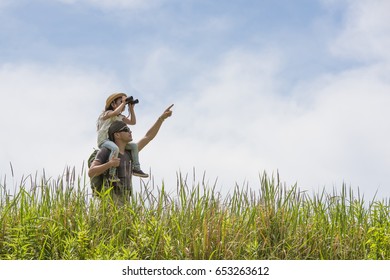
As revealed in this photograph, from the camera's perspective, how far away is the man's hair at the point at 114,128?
8398 mm

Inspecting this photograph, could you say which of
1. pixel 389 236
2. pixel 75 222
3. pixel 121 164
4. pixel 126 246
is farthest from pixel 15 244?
pixel 389 236

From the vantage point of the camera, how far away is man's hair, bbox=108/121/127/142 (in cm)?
840

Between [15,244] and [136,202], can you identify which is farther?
[136,202]

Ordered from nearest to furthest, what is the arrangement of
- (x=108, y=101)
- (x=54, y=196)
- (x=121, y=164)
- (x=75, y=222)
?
(x=75, y=222) < (x=54, y=196) < (x=121, y=164) < (x=108, y=101)

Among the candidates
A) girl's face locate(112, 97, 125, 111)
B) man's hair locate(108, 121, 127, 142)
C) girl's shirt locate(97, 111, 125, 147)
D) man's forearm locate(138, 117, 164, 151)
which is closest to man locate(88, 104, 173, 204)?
man's hair locate(108, 121, 127, 142)

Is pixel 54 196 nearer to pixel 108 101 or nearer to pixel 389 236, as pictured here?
pixel 108 101

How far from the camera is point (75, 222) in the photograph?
707cm

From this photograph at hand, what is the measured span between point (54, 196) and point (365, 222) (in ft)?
12.0

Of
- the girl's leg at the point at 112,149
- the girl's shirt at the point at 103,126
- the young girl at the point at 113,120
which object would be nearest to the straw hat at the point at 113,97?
the young girl at the point at 113,120

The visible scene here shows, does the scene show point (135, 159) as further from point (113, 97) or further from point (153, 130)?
point (113, 97)

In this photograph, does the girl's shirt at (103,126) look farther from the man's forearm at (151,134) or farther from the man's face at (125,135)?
the man's forearm at (151,134)

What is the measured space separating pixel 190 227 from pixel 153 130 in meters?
2.32

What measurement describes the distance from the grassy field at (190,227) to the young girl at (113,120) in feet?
2.37
